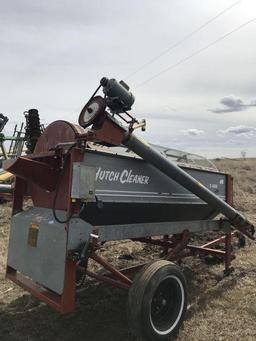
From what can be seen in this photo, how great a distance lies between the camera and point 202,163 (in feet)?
22.0


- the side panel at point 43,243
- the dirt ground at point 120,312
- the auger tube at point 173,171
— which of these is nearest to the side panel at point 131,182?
the auger tube at point 173,171

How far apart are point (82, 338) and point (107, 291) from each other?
1404mm

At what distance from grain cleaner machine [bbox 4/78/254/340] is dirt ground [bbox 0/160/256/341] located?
0.50 meters

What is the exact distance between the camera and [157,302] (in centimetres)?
446

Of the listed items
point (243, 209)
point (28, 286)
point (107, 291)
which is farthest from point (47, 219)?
point (243, 209)

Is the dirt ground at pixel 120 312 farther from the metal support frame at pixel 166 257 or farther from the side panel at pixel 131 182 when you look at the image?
the side panel at pixel 131 182

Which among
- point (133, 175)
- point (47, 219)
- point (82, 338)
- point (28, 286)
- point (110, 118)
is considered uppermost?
point (110, 118)

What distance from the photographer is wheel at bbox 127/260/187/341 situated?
4090mm

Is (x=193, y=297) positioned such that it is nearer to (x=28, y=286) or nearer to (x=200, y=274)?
(x=200, y=274)

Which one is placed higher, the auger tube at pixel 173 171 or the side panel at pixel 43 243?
the auger tube at pixel 173 171

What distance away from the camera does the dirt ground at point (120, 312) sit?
14.9ft

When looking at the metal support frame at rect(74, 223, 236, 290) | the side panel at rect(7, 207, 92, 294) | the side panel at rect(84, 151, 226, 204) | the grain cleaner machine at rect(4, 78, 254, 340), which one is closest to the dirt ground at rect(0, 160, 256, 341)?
the metal support frame at rect(74, 223, 236, 290)

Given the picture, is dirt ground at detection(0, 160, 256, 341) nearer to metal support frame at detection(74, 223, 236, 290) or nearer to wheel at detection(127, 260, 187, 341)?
wheel at detection(127, 260, 187, 341)

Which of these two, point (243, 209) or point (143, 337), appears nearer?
point (143, 337)
